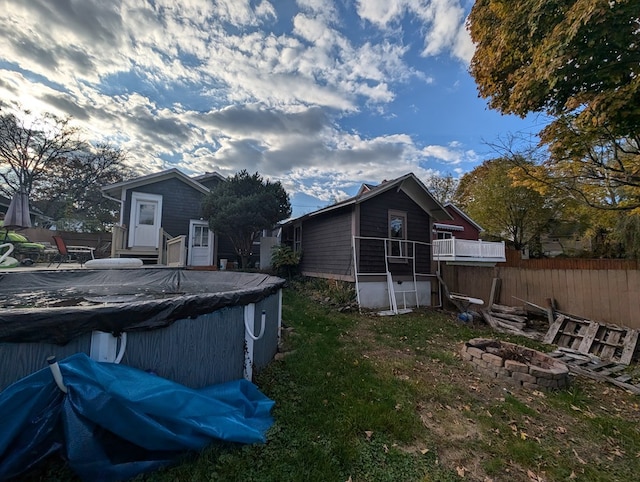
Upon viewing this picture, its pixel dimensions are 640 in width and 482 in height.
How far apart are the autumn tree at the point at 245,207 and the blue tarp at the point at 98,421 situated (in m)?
9.42

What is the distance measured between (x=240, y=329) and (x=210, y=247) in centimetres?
1062

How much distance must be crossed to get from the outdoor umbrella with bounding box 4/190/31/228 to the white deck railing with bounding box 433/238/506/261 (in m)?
11.8

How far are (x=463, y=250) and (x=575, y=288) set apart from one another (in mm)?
3893

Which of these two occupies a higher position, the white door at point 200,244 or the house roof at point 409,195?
the house roof at point 409,195

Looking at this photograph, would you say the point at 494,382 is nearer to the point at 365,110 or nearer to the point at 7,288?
the point at 7,288

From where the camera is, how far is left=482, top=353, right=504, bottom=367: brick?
3.88 meters

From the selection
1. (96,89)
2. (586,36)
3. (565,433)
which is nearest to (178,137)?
(96,89)

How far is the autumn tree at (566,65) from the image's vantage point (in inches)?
144

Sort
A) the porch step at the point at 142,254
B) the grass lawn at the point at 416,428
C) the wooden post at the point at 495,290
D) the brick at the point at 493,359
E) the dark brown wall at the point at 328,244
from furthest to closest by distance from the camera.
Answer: the porch step at the point at 142,254 → the dark brown wall at the point at 328,244 → the wooden post at the point at 495,290 → the brick at the point at 493,359 → the grass lawn at the point at 416,428

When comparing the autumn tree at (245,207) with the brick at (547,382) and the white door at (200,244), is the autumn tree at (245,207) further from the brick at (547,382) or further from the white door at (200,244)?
the brick at (547,382)

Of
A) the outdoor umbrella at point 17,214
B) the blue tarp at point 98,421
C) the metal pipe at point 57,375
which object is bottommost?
the blue tarp at point 98,421

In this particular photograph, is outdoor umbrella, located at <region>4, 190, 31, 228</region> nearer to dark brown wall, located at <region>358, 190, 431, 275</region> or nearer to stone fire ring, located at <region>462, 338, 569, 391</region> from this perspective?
dark brown wall, located at <region>358, 190, 431, 275</region>

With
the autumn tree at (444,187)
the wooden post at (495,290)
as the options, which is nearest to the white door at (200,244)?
the wooden post at (495,290)

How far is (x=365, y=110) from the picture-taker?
11375 mm
